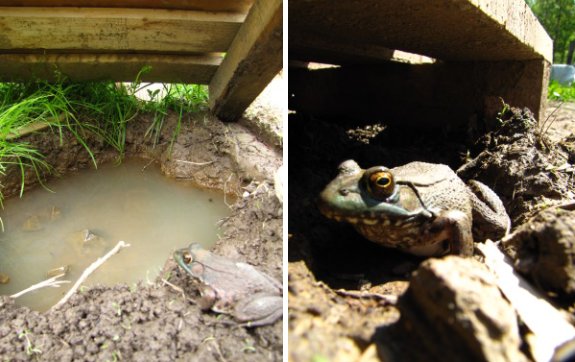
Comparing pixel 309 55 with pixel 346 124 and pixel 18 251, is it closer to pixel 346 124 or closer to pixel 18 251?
pixel 346 124

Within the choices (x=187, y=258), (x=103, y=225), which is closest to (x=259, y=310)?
(x=187, y=258)

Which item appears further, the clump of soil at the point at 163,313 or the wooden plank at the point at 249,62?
the wooden plank at the point at 249,62

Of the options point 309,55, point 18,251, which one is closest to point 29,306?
point 18,251

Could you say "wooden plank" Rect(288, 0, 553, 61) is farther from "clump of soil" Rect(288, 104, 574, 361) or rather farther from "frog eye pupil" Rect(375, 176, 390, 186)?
"frog eye pupil" Rect(375, 176, 390, 186)

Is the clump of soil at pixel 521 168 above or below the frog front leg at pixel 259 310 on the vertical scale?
above

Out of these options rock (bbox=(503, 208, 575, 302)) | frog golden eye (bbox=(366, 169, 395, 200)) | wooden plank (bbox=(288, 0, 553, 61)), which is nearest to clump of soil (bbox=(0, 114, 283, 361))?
frog golden eye (bbox=(366, 169, 395, 200))

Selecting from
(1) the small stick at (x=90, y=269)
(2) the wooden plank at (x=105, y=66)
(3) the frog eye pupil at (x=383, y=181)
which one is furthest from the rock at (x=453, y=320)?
(2) the wooden plank at (x=105, y=66)

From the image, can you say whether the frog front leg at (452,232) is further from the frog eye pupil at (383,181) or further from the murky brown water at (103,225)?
the murky brown water at (103,225)
